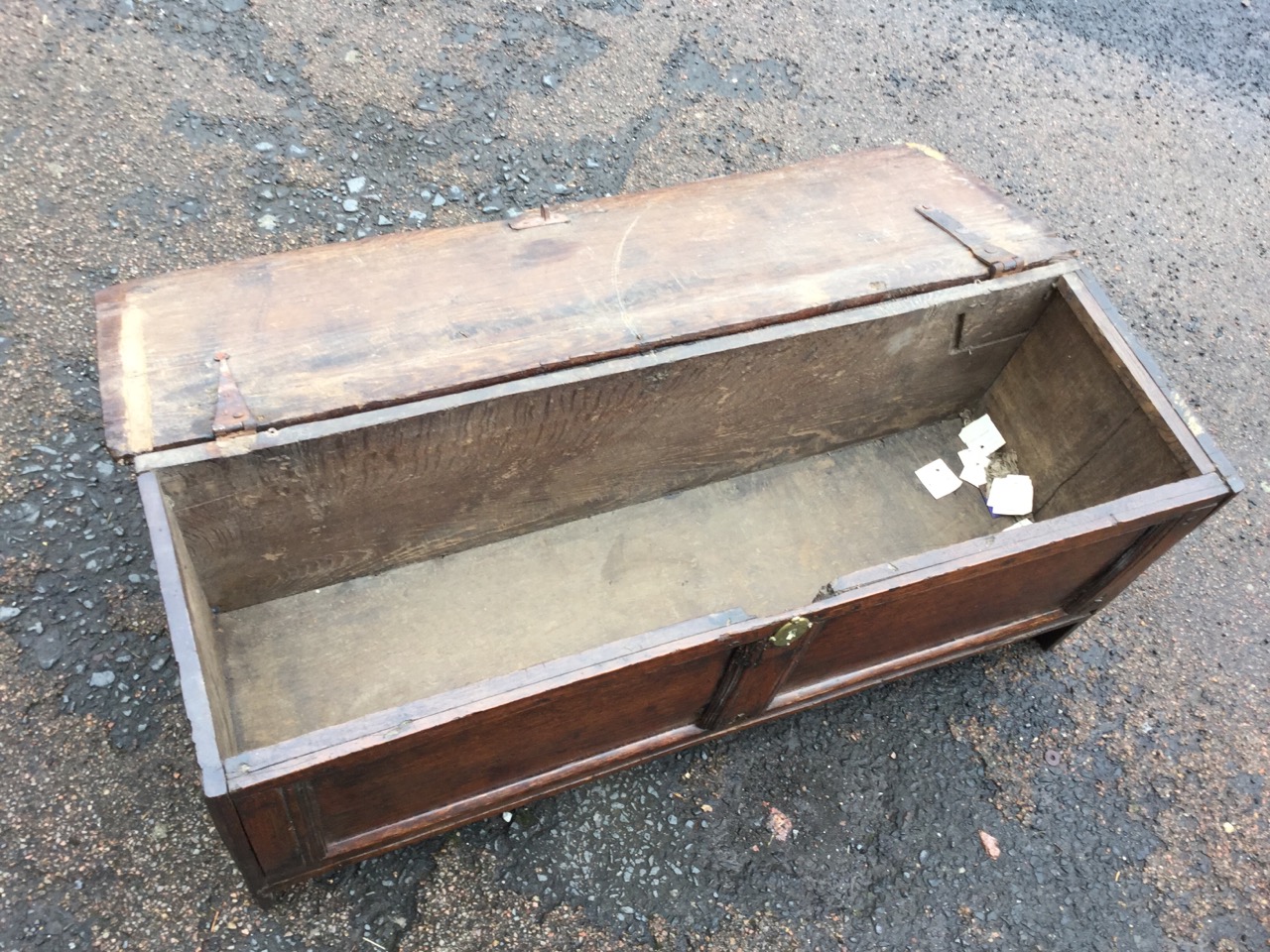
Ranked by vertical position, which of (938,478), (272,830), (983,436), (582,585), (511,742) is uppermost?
(983,436)

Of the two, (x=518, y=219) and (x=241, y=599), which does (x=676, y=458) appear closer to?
(x=518, y=219)

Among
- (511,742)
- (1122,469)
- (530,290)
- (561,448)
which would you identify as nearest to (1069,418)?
(1122,469)

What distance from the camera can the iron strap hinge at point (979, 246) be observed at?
2.75 m

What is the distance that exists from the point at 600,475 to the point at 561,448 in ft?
0.73

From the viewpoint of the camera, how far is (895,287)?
2674 millimetres

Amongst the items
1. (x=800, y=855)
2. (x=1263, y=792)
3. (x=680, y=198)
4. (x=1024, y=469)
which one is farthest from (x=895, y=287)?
(x=1263, y=792)

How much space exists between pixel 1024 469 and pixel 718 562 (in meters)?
1.13

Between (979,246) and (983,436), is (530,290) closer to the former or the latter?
(979,246)

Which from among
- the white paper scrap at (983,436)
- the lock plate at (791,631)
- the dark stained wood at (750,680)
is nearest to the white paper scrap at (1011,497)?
the white paper scrap at (983,436)

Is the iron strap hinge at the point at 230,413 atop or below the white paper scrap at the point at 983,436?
atop

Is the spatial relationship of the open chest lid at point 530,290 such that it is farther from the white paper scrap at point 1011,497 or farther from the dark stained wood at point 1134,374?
the white paper scrap at point 1011,497

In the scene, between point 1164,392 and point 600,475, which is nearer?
point 1164,392

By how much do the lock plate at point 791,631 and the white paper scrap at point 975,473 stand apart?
1.31 meters

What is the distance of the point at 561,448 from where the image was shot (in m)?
2.66
